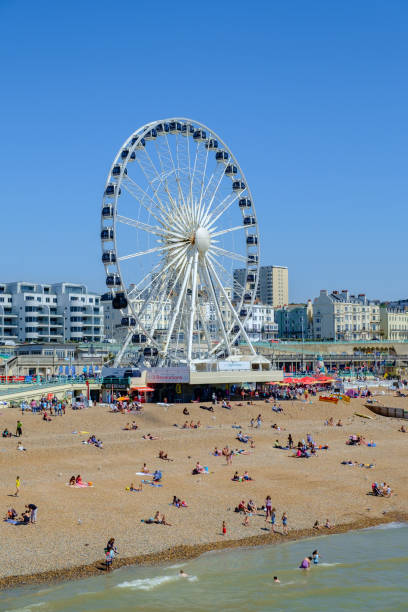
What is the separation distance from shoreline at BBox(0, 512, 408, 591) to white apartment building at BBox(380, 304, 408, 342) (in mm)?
114764

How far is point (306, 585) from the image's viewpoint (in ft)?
68.7

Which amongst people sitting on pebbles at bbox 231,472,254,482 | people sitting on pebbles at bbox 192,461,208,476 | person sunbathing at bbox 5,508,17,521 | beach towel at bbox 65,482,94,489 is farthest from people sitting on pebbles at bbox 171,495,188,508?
person sunbathing at bbox 5,508,17,521

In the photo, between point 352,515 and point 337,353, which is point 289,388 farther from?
point 337,353

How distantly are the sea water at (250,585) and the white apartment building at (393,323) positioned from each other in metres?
119

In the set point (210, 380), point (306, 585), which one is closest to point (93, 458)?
point (306, 585)

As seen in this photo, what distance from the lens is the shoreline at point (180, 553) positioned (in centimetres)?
1977

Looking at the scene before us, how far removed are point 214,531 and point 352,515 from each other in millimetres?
5920

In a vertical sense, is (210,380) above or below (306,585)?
above

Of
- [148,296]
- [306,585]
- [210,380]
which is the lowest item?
[306,585]

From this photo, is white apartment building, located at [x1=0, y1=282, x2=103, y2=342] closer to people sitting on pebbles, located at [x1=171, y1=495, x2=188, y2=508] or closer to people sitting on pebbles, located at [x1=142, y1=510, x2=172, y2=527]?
people sitting on pebbles, located at [x1=171, y1=495, x2=188, y2=508]

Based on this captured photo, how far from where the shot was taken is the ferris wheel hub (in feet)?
172

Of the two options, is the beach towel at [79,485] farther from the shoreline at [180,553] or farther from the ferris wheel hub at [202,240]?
the ferris wheel hub at [202,240]

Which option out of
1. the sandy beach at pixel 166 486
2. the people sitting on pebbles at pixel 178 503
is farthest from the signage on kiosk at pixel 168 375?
the people sitting on pebbles at pixel 178 503

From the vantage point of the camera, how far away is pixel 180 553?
22281 millimetres
